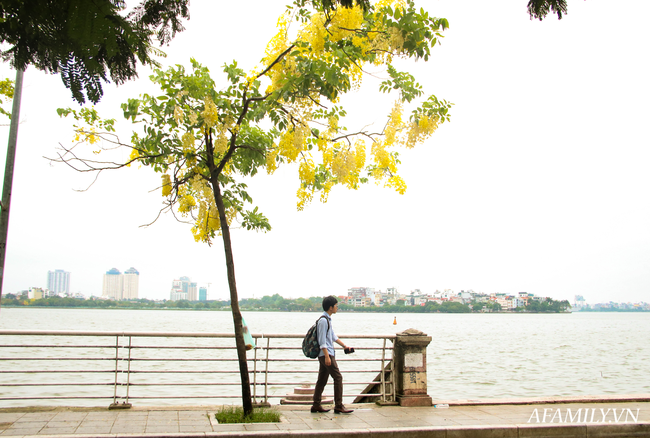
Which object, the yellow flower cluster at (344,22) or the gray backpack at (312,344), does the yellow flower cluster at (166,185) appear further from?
the yellow flower cluster at (344,22)

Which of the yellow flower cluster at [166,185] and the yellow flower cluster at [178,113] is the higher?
the yellow flower cluster at [178,113]

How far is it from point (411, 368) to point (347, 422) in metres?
1.73

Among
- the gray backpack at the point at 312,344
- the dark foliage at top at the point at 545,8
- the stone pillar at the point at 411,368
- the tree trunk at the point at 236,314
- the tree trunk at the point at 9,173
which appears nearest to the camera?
the dark foliage at top at the point at 545,8

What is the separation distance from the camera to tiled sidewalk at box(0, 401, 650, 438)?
6230 mm

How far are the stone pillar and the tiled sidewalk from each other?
31 cm

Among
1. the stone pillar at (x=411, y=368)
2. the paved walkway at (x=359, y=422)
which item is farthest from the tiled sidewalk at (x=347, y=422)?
the stone pillar at (x=411, y=368)

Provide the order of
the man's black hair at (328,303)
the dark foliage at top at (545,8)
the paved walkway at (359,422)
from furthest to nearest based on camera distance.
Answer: the man's black hair at (328,303), the paved walkway at (359,422), the dark foliage at top at (545,8)

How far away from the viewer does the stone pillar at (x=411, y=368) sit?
8195mm

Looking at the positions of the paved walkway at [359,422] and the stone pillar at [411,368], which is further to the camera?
the stone pillar at [411,368]

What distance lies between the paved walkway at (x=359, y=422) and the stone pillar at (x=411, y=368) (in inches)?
9.0

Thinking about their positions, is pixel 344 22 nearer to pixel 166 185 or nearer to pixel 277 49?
pixel 277 49

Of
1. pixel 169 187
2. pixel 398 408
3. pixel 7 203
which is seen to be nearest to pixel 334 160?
pixel 169 187

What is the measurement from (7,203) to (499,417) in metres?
7.39

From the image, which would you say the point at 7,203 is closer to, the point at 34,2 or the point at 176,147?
the point at 176,147
